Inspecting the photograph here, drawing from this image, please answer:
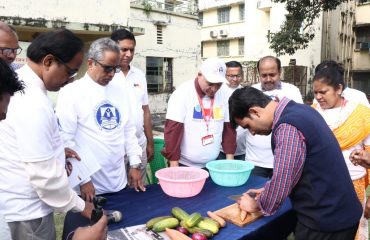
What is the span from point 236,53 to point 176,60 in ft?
40.4

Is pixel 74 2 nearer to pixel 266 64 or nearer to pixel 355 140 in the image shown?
pixel 266 64

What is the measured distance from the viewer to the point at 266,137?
10.5 feet

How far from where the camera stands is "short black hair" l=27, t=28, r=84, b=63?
1599 mm

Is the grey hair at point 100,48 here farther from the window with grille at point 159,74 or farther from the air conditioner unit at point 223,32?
the air conditioner unit at point 223,32

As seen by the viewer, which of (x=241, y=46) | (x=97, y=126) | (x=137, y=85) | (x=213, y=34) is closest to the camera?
(x=97, y=126)

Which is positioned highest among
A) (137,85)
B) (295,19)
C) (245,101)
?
(295,19)

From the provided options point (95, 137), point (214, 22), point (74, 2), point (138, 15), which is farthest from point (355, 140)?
point (214, 22)

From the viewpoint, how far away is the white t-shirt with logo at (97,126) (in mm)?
2225

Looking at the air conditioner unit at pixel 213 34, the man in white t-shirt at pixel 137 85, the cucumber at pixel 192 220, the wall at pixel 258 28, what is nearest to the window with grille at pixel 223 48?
the air conditioner unit at pixel 213 34

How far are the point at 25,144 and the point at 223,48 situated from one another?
85.2ft

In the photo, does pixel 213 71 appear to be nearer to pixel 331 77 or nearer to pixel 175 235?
pixel 331 77

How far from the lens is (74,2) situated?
10.0 m

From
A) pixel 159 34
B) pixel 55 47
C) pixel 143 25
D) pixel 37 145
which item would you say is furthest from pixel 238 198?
pixel 159 34

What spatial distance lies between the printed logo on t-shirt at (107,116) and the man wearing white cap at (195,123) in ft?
1.90
